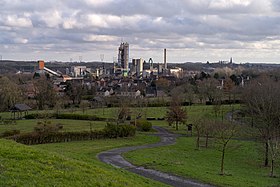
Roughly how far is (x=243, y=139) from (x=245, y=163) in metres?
15.9

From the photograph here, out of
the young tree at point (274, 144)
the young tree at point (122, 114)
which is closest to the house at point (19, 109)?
the young tree at point (122, 114)

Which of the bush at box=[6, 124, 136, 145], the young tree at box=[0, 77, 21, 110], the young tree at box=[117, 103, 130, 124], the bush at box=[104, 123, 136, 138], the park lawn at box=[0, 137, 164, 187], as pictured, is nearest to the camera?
the park lawn at box=[0, 137, 164, 187]

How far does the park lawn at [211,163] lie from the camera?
20.9 m

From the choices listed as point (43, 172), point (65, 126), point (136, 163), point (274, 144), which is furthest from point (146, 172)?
point (65, 126)

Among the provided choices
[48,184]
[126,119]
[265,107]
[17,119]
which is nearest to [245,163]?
[265,107]

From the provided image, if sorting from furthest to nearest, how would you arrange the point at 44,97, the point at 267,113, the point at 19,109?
the point at 44,97 < the point at 19,109 < the point at 267,113

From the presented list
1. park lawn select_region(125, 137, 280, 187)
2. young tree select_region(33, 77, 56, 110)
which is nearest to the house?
young tree select_region(33, 77, 56, 110)

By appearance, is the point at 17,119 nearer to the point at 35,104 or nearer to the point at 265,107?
the point at 35,104

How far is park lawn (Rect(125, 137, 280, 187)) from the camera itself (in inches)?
821

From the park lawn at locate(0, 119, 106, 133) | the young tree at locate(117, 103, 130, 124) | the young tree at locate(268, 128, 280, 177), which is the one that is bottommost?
the park lawn at locate(0, 119, 106, 133)

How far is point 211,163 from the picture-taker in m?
28.9

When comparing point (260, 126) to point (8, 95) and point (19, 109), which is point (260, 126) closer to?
point (19, 109)

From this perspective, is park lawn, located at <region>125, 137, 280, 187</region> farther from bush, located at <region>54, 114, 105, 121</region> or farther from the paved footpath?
bush, located at <region>54, 114, 105, 121</region>

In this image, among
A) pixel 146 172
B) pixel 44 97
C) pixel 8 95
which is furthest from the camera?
pixel 44 97
